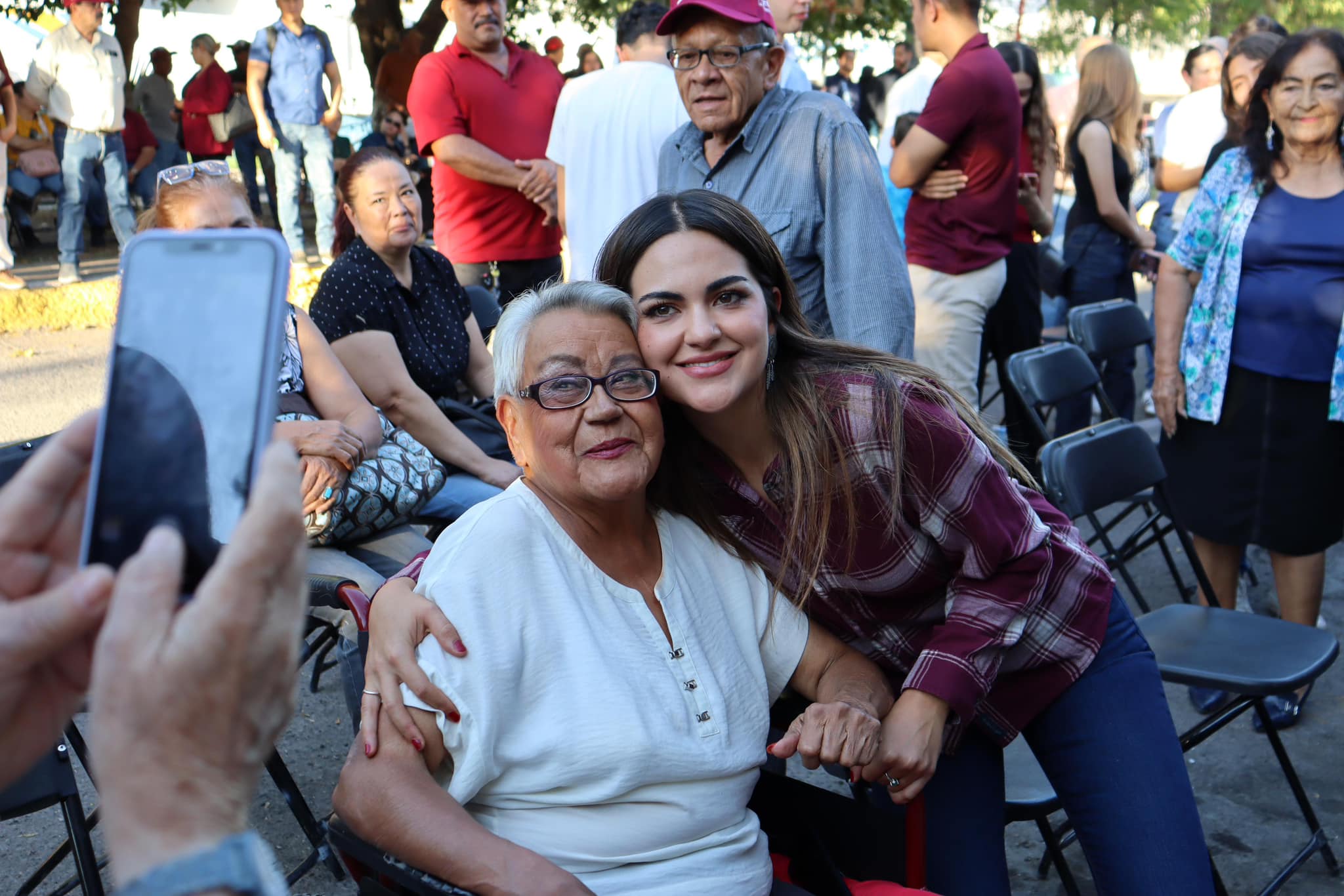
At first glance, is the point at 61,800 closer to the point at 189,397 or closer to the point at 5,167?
the point at 189,397

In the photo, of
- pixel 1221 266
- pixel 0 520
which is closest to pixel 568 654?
pixel 0 520

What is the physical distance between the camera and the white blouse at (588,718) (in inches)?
67.4

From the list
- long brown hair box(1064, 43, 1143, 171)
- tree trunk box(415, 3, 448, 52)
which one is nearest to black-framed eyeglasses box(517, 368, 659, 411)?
long brown hair box(1064, 43, 1143, 171)

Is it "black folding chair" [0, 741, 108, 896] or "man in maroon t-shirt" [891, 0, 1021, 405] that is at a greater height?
"man in maroon t-shirt" [891, 0, 1021, 405]

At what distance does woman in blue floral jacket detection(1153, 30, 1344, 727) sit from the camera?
3.50 meters

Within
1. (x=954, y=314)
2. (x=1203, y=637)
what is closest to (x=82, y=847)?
(x=1203, y=637)

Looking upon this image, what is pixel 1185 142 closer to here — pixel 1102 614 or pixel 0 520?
pixel 1102 614

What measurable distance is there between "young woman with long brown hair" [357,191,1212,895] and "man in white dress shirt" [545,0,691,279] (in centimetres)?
209

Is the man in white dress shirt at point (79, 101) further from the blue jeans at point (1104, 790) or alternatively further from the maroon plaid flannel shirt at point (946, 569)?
the blue jeans at point (1104, 790)

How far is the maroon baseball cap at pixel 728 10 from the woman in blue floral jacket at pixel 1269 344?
5.28 feet

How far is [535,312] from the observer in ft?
6.50

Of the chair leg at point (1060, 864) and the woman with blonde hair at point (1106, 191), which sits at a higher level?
the woman with blonde hair at point (1106, 191)

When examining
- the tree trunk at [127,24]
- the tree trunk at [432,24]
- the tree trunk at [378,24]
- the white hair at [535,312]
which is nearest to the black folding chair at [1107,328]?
the white hair at [535,312]

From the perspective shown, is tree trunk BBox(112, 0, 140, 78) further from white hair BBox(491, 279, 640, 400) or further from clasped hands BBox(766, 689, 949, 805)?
clasped hands BBox(766, 689, 949, 805)
